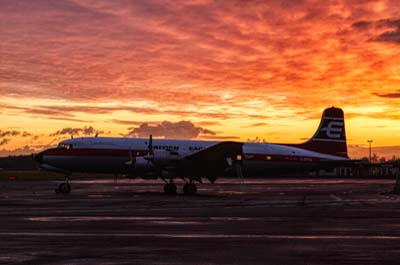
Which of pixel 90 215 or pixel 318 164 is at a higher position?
pixel 318 164

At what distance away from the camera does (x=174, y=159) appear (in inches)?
1678

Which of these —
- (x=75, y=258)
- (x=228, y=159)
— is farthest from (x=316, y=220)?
(x=228, y=159)

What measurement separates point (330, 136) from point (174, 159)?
19.5 m

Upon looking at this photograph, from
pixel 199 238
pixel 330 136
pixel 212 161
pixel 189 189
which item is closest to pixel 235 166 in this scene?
pixel 212 161

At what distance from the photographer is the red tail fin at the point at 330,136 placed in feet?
179

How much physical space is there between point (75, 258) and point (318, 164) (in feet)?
139

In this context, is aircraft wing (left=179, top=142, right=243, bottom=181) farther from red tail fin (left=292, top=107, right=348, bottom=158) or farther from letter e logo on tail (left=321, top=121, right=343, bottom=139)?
letter e logo on tail (left=321, top=121, right=343, bottom=139)

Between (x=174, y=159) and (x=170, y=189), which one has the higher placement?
(x=174, y=159)

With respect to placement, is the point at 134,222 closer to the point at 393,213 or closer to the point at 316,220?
the point at 316,220

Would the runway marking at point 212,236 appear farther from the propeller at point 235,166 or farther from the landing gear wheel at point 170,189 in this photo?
Result: the propeller at point 235,166

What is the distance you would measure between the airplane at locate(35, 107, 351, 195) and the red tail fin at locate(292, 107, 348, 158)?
1.70m

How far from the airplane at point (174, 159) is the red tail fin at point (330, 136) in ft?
5.58

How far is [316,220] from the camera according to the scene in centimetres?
2116

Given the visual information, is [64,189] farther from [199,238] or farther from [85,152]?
[199,238]
